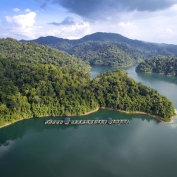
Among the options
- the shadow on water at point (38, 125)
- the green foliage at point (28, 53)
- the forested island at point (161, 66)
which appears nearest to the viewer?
the shadow on water at point (38, 125)

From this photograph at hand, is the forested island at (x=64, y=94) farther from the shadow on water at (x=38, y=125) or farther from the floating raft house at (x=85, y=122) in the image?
the floating raft house at (x=85, y=122)

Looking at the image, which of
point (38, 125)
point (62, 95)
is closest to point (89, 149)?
point (38, 125)

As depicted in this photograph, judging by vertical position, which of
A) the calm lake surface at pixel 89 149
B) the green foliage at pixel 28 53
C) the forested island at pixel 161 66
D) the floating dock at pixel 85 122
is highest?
the green foliage at pixel 28 53

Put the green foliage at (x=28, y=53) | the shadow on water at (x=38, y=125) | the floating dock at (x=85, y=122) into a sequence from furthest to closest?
the green foliage at (x=28, y=53)
the floating dock at (x=85, y=122)
the shadow on water at (x=38, y=125)

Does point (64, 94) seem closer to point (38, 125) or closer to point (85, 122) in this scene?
point (85, 122)

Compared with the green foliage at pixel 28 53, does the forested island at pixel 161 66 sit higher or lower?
lower

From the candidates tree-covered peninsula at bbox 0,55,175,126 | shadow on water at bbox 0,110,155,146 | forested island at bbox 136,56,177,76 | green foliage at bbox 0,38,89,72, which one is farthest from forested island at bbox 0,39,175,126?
Result: forested island at bbox 136,56,177,76

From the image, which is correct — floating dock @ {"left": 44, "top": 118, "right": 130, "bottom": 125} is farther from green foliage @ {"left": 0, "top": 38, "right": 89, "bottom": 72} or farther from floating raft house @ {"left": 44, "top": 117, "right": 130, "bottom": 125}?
green foliage @ {"left": 0, "top": 38, "right": 89, "bottom": 72}

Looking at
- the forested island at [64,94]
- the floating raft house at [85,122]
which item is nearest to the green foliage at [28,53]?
the forested island at [64,94]

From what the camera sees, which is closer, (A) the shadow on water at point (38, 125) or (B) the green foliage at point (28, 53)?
(A) the shadow on water at point (38, 125)
